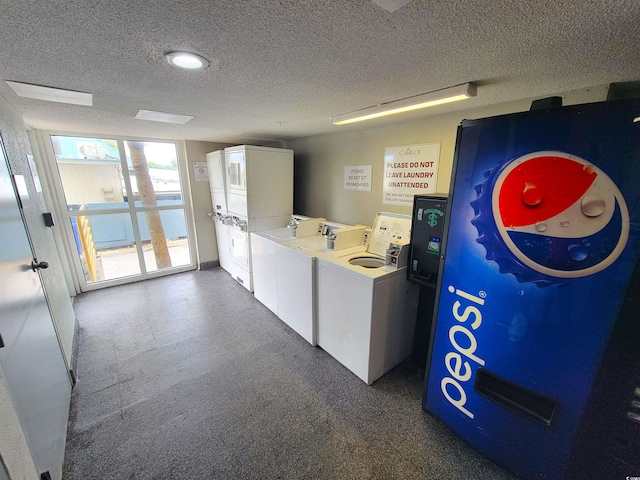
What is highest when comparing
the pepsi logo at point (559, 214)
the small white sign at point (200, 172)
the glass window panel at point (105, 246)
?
the small white sign at point (200, 172)

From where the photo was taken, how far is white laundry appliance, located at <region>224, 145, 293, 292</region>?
320 cm

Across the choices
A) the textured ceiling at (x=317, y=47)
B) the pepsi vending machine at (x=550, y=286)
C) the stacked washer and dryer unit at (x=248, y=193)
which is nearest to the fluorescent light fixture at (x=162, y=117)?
the textured ceiling at (x=317, y=47)

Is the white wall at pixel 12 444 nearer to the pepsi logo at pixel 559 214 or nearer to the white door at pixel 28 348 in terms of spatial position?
the white door at pixel 28 348

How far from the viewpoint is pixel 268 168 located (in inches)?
130

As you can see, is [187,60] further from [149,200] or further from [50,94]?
[149,200]

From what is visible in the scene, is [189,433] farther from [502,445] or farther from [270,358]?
[502,445]

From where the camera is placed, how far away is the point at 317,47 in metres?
1.05

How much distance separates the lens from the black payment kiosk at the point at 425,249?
1.71m

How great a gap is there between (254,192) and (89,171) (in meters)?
2.39

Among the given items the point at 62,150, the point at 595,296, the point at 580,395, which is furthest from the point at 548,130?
the point at 62,150

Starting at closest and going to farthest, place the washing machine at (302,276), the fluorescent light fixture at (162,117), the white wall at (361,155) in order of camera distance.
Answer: the white wall at (361,155) < the fluorescent light fixture at (162,117) < the washing machine at (302,276)

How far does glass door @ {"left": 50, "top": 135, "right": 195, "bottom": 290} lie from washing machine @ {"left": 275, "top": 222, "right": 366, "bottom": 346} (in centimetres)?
254

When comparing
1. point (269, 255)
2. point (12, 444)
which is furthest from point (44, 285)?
point (269, 255)

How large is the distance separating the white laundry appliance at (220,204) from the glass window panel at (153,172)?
1.82 feet
